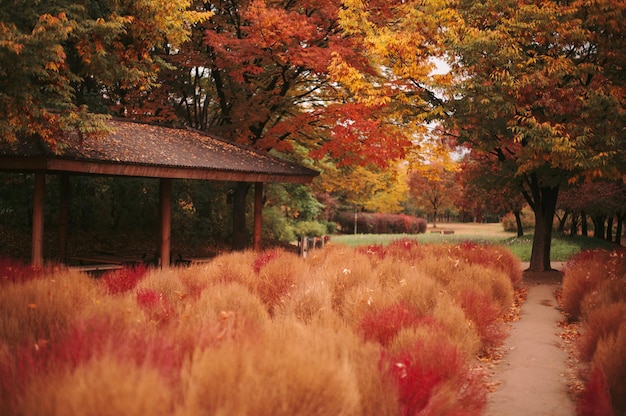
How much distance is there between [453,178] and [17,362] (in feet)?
139

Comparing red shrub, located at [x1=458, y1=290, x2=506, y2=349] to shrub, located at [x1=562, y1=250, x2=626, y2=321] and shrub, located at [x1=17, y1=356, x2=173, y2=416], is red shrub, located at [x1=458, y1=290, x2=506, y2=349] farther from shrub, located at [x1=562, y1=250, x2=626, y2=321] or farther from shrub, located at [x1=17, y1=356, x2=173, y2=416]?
shrub, located at [x1=17, y1=356, x2=173, y2=416]

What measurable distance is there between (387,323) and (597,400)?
194cm

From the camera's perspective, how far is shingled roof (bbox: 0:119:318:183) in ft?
30.9

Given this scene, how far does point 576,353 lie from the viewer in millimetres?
7117

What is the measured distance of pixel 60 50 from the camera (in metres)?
7.46

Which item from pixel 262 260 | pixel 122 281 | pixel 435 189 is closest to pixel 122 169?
pixel 262 260

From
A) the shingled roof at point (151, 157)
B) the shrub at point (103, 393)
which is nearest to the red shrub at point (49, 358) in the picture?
the shrub at point (103, 393)

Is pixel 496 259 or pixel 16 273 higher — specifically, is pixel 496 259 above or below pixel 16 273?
below

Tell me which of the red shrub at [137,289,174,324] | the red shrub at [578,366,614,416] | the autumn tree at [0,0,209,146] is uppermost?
the autumn tree at [0,0,209,146]

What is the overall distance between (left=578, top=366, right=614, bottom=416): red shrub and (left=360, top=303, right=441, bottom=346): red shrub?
1.45 m

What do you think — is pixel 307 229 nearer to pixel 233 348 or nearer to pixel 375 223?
pixel 375 223

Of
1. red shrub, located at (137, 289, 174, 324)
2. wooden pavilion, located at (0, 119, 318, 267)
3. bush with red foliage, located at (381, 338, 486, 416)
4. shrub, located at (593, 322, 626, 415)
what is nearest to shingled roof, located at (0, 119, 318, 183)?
wooden pavilion, located at (0, 119, 318, 267)

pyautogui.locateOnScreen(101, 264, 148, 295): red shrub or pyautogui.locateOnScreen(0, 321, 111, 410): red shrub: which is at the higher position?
pyautogui.locateOnScreen(0, 321, 111, 410): red shrub

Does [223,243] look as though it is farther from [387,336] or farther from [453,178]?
[453,178]
